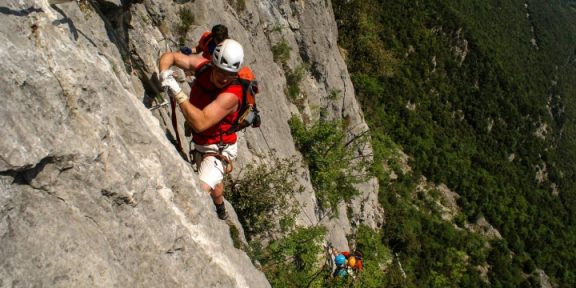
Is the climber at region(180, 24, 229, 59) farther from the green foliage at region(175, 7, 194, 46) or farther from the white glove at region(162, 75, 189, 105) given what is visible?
the green foliage at region(175, 7, 194, 46)

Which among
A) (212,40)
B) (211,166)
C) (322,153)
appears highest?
(212,40)

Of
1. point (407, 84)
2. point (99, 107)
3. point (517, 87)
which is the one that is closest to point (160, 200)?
point (99, 107)

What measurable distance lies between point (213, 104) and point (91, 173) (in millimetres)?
1547

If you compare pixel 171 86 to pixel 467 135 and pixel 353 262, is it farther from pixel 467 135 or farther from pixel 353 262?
pixel 467 135

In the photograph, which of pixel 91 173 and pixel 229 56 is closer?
pixel 91 173

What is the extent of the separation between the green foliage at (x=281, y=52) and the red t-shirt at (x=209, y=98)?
414 inches

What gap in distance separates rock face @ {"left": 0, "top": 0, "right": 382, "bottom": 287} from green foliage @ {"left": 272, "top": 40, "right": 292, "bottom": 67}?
9.60 metres

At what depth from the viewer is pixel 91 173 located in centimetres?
391

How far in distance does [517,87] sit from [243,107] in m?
89.2

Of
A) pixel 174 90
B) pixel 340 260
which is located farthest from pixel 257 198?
pixel 340 260

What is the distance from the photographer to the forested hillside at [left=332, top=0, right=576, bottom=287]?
32.3 metres

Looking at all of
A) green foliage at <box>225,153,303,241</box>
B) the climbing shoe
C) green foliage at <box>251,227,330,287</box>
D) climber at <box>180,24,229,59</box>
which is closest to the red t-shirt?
the climbing shoe

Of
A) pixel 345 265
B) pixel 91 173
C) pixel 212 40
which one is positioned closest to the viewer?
→ pixel 91 173

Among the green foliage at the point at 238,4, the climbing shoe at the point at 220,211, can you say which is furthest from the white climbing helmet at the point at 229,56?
the green foliage at the point at 238,4
